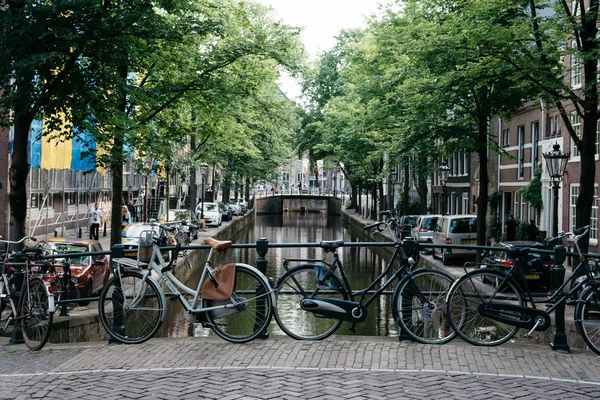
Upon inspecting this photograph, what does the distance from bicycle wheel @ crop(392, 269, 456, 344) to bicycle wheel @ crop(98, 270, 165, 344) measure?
8.91 ft

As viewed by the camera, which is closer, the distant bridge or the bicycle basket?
the bicycle basket

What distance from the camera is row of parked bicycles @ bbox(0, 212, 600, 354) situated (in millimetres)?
8492

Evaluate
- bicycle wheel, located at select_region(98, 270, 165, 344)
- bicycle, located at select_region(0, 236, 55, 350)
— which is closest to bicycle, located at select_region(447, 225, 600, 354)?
bicycle wheel, located at select_region(98, 270, 165, 344)

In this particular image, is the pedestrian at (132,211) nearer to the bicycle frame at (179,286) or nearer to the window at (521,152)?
the window at (521,152)

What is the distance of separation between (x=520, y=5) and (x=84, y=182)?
2738 centimetres

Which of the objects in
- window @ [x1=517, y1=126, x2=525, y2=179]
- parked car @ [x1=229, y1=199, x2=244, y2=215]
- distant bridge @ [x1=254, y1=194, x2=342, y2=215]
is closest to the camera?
window @ [x1=517, y1=126, x2=525, y2=179]

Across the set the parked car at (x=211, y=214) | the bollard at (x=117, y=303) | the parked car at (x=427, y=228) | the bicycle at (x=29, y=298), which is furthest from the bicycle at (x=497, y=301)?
the parked car at (x=211, y=214)

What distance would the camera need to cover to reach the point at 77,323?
12.8 m

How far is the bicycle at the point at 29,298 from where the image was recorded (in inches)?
340

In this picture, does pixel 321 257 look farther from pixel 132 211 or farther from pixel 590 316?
pixel 590 316

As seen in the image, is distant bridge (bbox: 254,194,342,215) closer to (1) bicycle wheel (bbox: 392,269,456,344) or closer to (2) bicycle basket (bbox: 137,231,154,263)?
(2) bicycle basket (bbox: 137,231,154,263)

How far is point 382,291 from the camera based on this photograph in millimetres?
8812

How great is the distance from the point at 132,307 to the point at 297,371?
2.48m

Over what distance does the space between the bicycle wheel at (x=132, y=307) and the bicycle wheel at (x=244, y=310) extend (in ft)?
2.09
